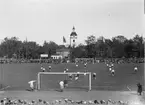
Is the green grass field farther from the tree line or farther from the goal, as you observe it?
the tree line

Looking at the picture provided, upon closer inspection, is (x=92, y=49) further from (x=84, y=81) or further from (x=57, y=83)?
(x=57, y=83)

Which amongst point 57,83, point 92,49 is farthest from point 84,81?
point 92,49

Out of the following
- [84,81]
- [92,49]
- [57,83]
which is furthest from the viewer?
[92,49]

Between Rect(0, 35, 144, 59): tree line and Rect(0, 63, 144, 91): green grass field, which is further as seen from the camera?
Rect(0, 35, 144, 59): tree line

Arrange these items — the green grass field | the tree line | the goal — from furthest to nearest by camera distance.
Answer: the tree line → the green grass field → the goal

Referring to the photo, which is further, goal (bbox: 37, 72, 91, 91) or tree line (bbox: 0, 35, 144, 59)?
tree line (bbox: 0, 35, 144, 59)

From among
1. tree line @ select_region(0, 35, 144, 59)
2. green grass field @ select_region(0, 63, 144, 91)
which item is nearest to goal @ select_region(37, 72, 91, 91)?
green grass field @ select_region(0, 63, 144, 91)

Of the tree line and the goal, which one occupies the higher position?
the tree line

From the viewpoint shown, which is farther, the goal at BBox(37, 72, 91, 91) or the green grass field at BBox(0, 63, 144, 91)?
the green grass field at BBox(0, 63, 144, 91)

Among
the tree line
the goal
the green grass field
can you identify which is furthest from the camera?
the tree line

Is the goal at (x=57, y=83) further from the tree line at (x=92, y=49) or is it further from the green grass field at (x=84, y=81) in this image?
the tree line at (x=92, y=49)

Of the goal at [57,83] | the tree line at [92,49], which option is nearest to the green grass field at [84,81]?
the goal at [57,83]

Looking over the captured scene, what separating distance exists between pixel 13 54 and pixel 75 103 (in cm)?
9936

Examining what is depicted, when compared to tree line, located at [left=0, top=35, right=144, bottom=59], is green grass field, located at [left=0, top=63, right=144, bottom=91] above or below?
below
